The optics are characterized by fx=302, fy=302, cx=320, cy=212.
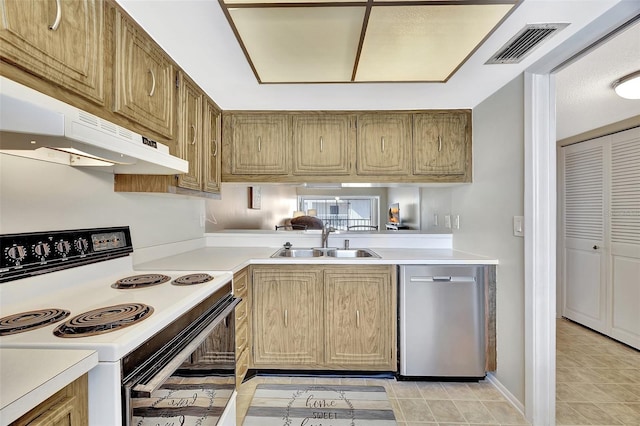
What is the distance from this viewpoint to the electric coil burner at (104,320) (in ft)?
2.73

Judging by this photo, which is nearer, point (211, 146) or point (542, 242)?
point (542, 242)

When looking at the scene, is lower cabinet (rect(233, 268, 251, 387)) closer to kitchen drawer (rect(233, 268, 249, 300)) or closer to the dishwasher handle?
kitchen drawer (rect(233, 268, 249, 300))

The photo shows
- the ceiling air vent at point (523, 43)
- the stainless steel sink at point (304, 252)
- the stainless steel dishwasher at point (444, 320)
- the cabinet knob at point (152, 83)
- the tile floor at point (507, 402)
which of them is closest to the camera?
the ceiling air vent at point (523, 43)

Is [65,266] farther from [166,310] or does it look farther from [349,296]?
[349,296]

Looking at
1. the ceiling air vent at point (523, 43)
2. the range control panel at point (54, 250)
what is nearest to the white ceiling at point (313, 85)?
the ceiling air vent at point (523, 43)

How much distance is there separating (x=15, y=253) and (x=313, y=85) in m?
1.70

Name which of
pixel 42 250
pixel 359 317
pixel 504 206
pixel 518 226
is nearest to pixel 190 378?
pixel 42 250

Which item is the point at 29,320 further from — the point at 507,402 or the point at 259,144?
the point at 507,402

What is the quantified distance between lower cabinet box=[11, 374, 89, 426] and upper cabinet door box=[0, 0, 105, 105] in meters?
0.88

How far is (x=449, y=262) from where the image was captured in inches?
83.9

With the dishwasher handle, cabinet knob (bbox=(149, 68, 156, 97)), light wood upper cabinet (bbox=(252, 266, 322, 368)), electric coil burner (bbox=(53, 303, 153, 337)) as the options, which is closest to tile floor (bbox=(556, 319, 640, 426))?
the dishwasher handle

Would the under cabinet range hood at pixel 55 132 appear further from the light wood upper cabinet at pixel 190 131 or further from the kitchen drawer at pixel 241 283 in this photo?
the kitchen drawer at pixel 241 283

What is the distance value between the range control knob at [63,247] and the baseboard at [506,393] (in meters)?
2.58

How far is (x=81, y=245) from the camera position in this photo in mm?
1354
